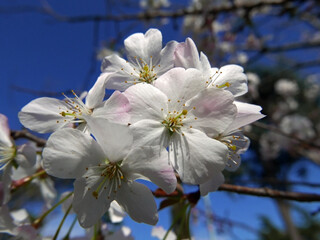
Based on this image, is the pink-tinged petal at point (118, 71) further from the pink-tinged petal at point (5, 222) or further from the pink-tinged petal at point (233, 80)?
the pink-tinged petal at point (5, 222)

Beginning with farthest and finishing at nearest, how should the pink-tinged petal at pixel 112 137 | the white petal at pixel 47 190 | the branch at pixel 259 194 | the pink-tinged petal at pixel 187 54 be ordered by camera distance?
the white petal at pixel 47 190, the branch at pixel 259 194, the pink-tinged petal at pixel 187 54, the pink-tinged petal at pixel 112 137

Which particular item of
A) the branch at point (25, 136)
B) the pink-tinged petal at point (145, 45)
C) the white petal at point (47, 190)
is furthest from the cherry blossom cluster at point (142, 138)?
the white petal at point (47, 190)

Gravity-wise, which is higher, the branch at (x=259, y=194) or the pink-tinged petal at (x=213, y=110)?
the pink-tinged petal at (x=213, y=110)

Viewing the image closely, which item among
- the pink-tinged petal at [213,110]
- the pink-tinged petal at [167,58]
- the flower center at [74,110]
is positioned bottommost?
the pink-tinged petal at [213,110]

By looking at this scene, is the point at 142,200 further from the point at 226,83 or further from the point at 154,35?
the point at 154,35

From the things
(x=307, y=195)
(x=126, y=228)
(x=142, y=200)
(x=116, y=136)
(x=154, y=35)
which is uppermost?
(x=154, y=35)

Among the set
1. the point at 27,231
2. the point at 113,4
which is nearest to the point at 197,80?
the point at 27,231
